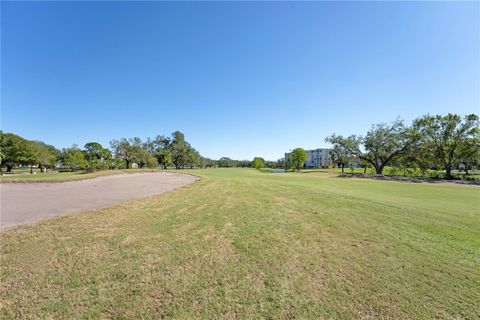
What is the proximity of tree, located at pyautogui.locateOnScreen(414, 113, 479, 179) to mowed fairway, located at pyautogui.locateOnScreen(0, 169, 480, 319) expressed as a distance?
3864 centimetres

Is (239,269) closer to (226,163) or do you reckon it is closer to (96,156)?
(96,156)

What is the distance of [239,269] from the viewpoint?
3.43 m

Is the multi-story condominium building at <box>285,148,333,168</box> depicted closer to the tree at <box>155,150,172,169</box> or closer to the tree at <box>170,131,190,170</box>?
the tree at <box>170,131,190,170</box>

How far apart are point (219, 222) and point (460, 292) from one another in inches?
201

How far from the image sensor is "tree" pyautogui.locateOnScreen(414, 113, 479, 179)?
1223 inches

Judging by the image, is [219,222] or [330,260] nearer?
[330,260]

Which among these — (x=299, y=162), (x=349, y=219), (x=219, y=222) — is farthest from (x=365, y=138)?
(x=219, y=222)

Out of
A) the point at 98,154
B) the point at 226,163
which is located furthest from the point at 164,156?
the point at 226,163

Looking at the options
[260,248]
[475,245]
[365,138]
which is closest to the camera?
[260,248]

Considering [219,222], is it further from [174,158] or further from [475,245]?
[174,158]

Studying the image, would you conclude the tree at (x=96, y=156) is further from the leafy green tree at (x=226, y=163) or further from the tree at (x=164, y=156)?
the leafy green tree at (x=226, y=163)

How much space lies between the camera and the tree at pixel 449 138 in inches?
1223

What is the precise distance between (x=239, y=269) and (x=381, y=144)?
158 feet

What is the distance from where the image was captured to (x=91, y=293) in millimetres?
2766
